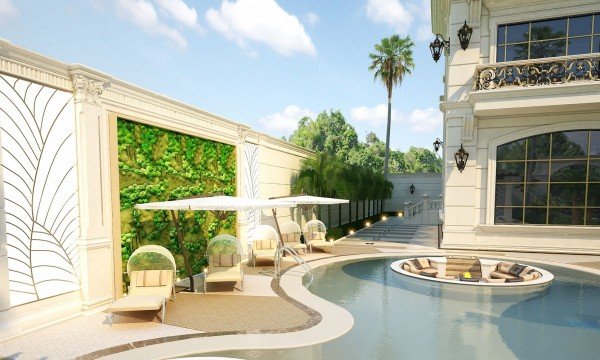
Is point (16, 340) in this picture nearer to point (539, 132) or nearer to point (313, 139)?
point (539, 132)

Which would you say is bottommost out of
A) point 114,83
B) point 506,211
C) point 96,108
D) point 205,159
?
point 506,211

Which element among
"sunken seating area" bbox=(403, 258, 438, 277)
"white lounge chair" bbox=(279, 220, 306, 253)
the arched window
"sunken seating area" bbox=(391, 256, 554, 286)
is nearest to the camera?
"sunken seating area" bbox=(391, 256, 554, 286)

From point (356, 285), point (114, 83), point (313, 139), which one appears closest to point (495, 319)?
point (356, 285)

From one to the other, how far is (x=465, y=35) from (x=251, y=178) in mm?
10956

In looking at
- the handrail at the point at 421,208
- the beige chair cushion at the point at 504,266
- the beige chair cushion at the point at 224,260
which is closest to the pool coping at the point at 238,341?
the beige chair cushion at the point at 224,260

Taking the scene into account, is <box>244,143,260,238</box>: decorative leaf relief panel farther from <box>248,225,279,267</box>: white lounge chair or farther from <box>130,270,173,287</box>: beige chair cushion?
<box>130,270,173,287</box>: beige chair cushion

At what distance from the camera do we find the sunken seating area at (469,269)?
1058cm

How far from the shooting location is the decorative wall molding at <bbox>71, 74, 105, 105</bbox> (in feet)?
23.9

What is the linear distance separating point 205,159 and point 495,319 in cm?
950

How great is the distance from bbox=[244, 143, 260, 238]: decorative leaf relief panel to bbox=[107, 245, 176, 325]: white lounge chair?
5.50 m

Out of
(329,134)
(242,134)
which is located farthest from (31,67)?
(329,134)

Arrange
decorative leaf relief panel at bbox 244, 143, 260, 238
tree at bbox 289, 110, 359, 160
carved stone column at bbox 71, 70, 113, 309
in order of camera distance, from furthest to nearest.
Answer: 1. tree at bbox 289, 110, 359, 160
2. decorative leaf relief panel at bbox 244, 143, 260, 238
3. carved stone column at bbox 71, 70, 113, 309

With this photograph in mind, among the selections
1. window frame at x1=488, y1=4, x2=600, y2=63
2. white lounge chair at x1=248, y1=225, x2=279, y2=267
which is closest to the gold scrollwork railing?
window frame at x1=488, y1=4, x2=600, y2=63

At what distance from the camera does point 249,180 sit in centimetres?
1442
